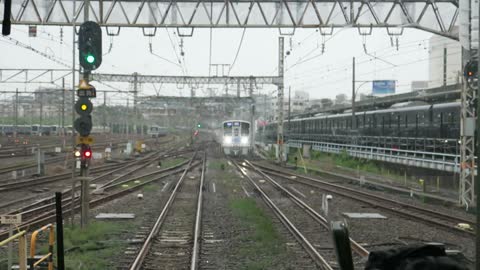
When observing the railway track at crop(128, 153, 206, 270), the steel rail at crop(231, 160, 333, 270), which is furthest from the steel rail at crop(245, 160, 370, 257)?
the railway track at crop(128, 153, 206, 270)

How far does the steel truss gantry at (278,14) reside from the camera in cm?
1762

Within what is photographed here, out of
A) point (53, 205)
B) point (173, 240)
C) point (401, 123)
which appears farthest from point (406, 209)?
point (401, 123)

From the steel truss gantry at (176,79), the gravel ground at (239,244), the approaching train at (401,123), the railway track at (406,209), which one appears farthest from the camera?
the steel truss gantry at (176,79)

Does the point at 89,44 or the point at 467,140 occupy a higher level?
the point at 89,44

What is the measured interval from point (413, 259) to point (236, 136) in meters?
43.4

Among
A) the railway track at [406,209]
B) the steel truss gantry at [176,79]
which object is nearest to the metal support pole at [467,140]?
the railway track at [406,209]

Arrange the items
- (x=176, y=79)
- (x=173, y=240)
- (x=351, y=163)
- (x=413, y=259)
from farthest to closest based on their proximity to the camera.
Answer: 1. (x=176, y=79)
2. (x=351, y=163)
3. (x=173, y=240)
4. (x=413, y=259)

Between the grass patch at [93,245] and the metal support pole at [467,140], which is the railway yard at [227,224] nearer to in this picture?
the grass patch at [93,245]

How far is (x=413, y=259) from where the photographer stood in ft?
12.0

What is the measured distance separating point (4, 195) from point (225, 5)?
393 inches

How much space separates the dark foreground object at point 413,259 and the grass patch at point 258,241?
502cm

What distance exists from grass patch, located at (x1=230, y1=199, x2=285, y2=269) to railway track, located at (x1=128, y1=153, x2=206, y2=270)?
927 mm

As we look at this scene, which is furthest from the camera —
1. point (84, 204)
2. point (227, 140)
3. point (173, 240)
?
point (227, 140)

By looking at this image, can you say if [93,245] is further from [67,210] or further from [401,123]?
[401,123]
